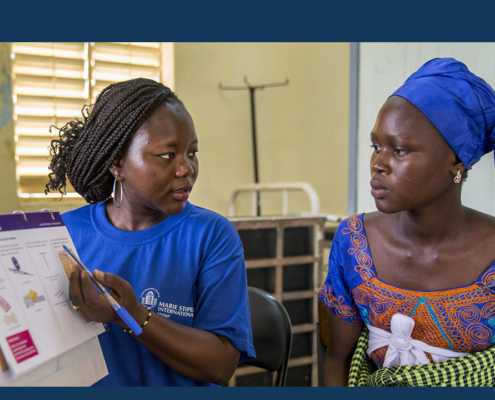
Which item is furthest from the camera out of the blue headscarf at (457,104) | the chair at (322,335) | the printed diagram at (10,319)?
the chair at (322,335)

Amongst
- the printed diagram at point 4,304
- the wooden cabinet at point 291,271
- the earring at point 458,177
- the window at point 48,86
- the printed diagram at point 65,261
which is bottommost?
the wooden cabinet at point 291,271

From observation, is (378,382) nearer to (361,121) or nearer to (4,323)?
(4,323)

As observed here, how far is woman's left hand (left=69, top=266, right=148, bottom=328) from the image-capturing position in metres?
0.71

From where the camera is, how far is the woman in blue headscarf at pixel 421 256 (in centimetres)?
92

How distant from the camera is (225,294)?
3.20 ft

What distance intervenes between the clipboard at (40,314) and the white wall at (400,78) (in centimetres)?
106

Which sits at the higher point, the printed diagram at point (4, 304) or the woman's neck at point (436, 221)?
the woman's neck at point (436, 221)

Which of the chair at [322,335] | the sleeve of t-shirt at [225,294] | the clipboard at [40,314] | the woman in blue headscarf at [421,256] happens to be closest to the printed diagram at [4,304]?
the clipboard at [40,314]

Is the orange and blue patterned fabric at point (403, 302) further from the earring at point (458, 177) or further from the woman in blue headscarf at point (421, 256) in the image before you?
the earring at point (458, 177)

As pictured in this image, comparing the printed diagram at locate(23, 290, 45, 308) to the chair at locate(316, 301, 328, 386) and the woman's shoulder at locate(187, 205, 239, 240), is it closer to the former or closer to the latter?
the woman's shoulder at locate(187, 205, 239, 240)

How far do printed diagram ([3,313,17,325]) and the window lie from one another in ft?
7.53

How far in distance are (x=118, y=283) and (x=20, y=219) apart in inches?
7.3

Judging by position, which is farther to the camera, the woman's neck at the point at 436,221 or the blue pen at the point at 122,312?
the woman's neck at the point at 436,221

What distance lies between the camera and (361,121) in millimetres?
1644
